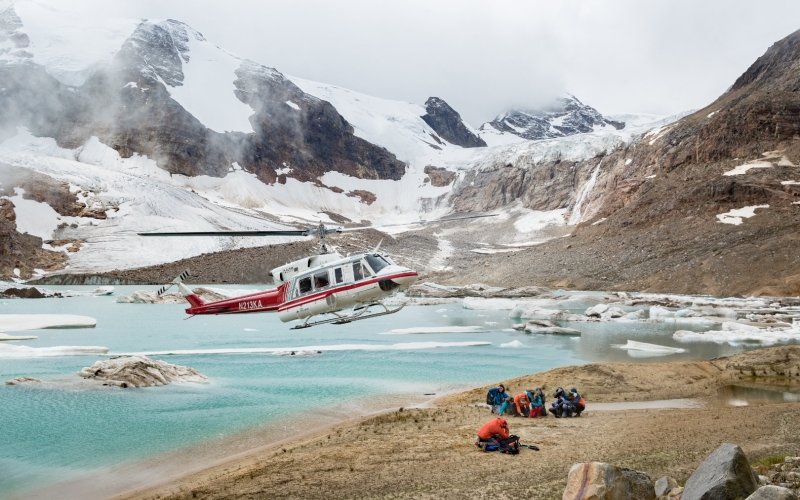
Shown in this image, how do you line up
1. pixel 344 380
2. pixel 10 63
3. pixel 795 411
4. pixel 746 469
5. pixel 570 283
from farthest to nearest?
1. pixel 10 63
2. pixel 570 283
3. pixel 344 380
4. pixel 795 411
5. pixel 746 469

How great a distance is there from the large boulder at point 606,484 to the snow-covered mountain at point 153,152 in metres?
104

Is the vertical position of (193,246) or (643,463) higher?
(193,246)

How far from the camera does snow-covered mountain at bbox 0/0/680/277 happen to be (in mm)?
108875

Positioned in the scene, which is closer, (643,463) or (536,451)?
(643,463)

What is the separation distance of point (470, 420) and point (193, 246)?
98.9m

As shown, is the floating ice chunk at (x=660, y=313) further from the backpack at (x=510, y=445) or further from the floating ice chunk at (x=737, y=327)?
the backpack at (x=510, y=445)

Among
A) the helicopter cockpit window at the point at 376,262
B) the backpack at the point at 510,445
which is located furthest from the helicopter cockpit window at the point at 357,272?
the backpack at the point at 510,445

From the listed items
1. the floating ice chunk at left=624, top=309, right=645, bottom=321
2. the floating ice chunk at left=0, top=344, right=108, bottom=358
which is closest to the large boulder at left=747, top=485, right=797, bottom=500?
the floating ice chunk at left=0, top=344, right=108, bottom=358

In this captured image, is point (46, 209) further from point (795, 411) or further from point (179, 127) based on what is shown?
point (795, 411)

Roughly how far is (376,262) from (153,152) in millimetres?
155496

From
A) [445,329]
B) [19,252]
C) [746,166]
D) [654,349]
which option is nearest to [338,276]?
[654,349]

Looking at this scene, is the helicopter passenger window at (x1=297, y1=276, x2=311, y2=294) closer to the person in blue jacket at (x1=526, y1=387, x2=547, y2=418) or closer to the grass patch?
the person in blue jacket at (x1=526, y1=387, x2=547, y2=418)

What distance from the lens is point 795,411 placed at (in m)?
15.9

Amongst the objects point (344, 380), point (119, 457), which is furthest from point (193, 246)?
point (119, 457)
